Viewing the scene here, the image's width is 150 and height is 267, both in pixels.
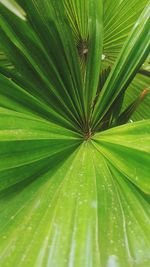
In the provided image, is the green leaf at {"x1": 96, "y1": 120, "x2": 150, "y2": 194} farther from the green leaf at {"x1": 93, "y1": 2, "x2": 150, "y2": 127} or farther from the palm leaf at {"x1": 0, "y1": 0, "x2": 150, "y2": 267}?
the green leaf at {"x1": 93, "y1": 2, "x2": 150, "y2": 127}

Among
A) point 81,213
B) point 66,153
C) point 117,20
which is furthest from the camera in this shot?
point 117,20

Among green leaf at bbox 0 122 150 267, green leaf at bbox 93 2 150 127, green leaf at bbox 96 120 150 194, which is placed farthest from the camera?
green leaf at bbox 93 2 150 127

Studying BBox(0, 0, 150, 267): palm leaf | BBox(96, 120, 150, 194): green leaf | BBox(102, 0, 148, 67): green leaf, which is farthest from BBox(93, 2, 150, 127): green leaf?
BBox(102, 0, 148, 67): green leaf

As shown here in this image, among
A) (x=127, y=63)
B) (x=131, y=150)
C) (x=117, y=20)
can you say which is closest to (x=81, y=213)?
(x=131, y=150)

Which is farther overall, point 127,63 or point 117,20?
point 117,20

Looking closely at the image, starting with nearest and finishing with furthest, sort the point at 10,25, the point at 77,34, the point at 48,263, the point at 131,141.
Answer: the point at 48,263 < the point at 131,141 < the point at 10,25 < the point at 77,34

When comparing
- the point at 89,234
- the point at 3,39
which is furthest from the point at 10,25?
the point at 89,234

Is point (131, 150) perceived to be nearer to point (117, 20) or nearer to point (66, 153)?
point (66, 153)

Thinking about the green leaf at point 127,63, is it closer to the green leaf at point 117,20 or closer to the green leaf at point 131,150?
the green leaf at point 131,150

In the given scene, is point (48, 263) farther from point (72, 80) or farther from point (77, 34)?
point (77, 34)

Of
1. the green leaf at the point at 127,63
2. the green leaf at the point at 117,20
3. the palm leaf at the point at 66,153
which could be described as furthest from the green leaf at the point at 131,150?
the green leaf at the point at 117,20

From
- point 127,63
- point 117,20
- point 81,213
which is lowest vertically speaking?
point 81,213
